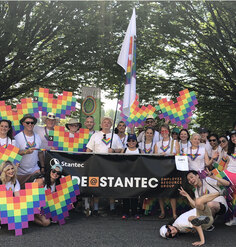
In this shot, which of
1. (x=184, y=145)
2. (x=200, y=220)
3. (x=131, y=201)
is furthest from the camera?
(x=184, y=145)

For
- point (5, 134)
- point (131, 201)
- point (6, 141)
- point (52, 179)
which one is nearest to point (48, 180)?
point (52, 179)

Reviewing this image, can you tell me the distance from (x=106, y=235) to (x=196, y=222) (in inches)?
52.7

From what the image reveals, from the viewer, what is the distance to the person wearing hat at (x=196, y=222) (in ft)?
15.0

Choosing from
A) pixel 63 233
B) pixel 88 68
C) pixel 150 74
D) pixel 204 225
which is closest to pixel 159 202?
pixel 204 225

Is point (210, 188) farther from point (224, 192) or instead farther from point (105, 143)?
point (105, 143)

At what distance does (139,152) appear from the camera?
6.36 m

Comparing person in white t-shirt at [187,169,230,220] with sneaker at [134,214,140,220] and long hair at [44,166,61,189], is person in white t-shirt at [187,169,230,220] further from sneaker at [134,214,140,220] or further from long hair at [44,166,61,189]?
long hair at [44,166,61,189]

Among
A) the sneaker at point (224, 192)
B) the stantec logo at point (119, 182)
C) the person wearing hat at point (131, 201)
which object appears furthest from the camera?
the person wearing hat at point (131, 201)

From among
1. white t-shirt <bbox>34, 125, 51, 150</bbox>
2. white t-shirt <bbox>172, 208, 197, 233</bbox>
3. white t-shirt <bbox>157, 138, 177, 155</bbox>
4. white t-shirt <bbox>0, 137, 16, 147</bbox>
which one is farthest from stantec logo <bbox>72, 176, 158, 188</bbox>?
white t-shirt <bbox>0, 137, 16, 147</bbox>

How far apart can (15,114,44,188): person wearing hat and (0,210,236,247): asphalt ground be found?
0.87 meters

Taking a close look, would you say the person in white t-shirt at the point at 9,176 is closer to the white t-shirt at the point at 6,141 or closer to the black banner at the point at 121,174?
the white t-shirt at the point at 6,141

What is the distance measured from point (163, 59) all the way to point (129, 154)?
907 cm

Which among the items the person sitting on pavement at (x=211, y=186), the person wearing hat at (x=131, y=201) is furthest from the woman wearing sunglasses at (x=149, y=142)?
the person sitting on pavement at (x=211, y=186)

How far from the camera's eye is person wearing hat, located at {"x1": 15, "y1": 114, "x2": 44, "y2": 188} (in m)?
5.84
